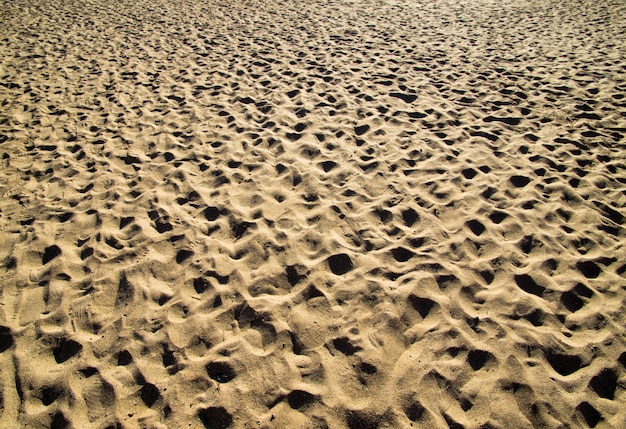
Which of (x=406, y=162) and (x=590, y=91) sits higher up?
(x=590, y=91)

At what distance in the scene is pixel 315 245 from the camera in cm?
346

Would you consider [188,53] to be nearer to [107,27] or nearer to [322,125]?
[107,27]

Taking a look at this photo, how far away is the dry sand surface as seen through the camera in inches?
96.0

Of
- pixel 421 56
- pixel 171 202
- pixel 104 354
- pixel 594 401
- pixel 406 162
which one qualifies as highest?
pixel 421 56

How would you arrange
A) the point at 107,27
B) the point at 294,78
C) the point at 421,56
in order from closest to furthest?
1. the point at 294,78
2. the point at 421,56
3. the point at 107,27

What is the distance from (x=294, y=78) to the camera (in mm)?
6645

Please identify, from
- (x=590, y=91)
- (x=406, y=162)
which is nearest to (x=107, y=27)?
(x=406, y=162)

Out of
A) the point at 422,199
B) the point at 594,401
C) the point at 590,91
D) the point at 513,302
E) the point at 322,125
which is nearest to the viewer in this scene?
the point at 594,401

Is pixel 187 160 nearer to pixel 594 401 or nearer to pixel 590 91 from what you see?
pixel 594 401

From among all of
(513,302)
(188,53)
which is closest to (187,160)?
(513,302)

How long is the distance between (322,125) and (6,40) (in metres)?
8.72

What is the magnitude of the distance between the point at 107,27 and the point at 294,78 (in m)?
6.36

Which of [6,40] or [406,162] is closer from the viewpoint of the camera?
[406,162]

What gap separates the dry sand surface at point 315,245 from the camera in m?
2.44
